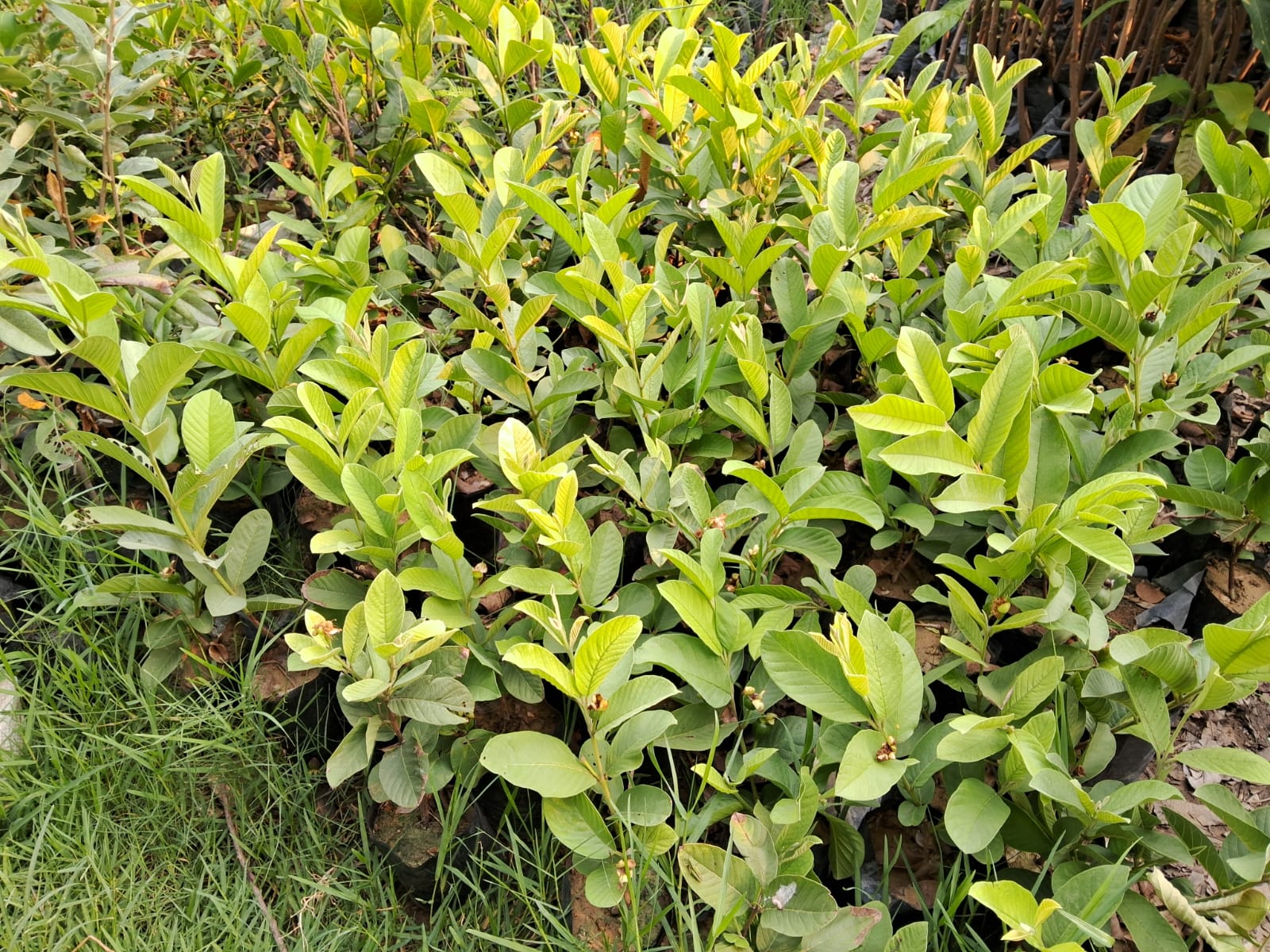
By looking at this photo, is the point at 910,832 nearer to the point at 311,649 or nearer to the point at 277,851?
the point at 311,649

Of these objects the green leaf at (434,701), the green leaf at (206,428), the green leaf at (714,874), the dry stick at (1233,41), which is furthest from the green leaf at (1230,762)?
the dry stick at (1233,41)

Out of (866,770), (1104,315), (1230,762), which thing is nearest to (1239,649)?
(1230,762)

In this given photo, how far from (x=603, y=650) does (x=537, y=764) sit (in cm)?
19

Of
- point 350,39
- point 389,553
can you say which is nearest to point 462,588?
point 389,553

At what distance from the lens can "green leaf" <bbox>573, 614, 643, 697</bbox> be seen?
3.59 ft

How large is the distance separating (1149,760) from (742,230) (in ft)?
3.67

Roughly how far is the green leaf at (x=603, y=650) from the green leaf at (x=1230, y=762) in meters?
0.67

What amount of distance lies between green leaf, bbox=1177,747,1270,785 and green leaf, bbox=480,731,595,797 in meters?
0.73

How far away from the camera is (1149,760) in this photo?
135 centimetres

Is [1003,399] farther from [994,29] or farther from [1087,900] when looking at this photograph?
[994,29]

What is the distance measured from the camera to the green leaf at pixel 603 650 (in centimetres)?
109

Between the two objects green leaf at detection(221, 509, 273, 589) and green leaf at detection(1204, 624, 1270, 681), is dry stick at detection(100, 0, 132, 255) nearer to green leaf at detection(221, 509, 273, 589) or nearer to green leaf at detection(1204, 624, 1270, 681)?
green leaf at detection(221, 509, 273, 589)

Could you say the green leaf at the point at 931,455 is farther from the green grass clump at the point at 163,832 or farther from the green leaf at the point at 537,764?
the green grass clump at the point at 163,832

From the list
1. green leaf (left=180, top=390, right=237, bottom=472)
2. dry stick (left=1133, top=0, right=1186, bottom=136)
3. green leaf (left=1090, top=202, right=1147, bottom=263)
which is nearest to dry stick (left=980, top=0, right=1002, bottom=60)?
dry stick (left=1133, top=0, right=1186, bottom=136)
